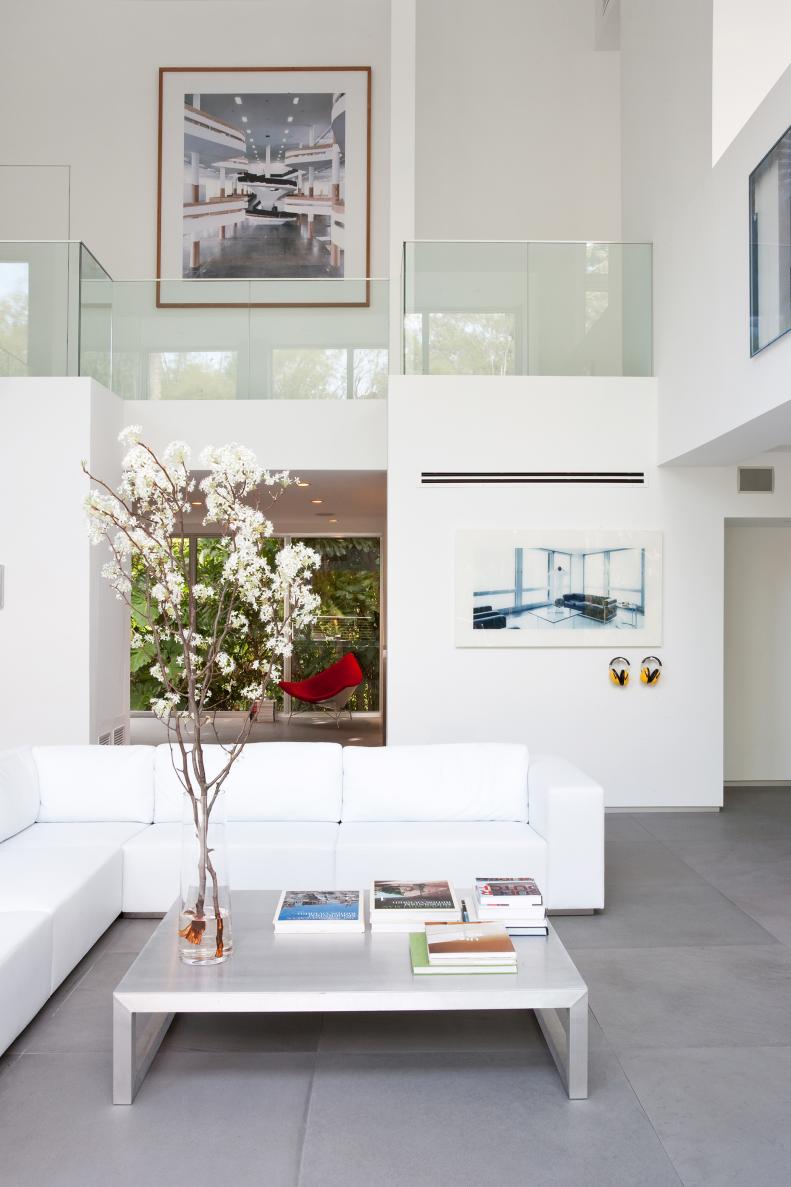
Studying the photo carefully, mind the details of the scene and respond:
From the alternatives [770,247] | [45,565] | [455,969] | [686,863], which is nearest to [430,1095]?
[455,969]

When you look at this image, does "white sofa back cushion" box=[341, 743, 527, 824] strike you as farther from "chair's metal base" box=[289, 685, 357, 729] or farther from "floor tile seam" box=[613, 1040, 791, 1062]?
"chair's metal base" box=[289, 685, 357, 729]

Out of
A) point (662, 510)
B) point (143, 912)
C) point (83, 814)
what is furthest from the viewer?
point (662, 510)

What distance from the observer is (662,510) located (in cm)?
689

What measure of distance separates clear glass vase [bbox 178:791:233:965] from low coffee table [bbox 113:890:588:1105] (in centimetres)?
7

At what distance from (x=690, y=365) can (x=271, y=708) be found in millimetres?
7659

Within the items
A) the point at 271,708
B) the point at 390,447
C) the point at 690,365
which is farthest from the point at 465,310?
the point at 271,708

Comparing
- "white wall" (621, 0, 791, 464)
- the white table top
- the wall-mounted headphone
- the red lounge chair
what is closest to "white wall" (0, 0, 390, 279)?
"white wall" (621, 0, 791, 464)

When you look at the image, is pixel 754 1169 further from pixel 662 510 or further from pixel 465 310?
pixel 465 310

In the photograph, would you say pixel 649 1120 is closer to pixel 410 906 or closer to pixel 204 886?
pixel 410 906

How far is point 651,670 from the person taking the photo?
684 centimetres

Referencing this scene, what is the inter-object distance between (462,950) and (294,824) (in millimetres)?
1890

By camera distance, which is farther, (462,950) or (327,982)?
(462,950)

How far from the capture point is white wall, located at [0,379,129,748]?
683 centimetres

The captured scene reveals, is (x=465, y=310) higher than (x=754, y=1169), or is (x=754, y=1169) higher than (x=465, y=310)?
(x=465, y=310)
